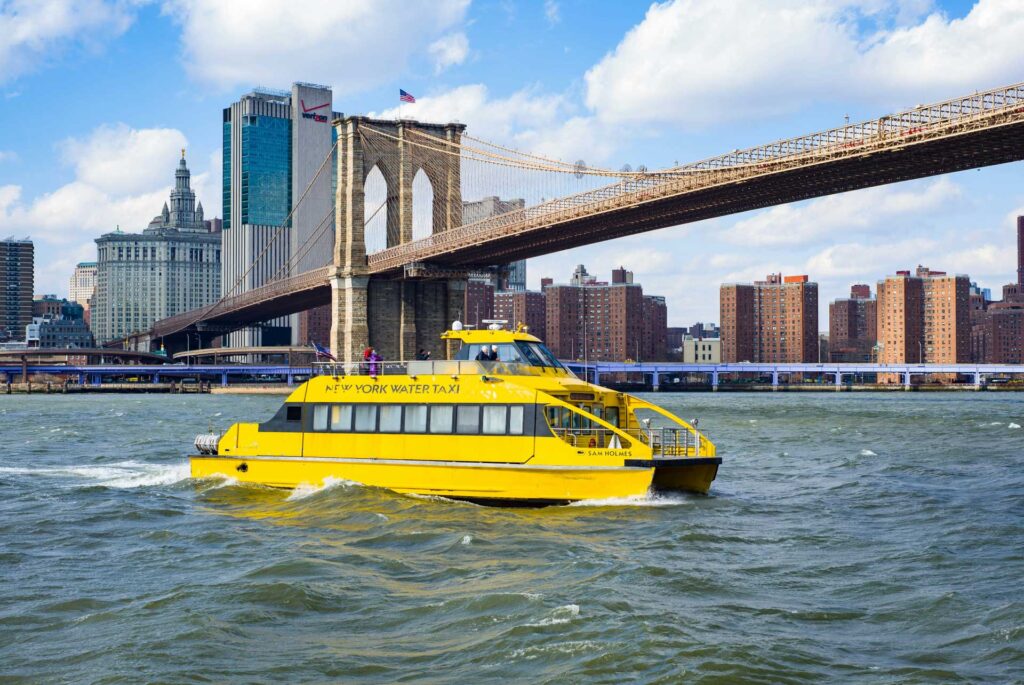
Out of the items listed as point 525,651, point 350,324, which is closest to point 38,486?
point 525,651

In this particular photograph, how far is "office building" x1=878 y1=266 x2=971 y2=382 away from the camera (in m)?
188

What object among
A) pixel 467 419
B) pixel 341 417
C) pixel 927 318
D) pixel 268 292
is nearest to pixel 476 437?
pixel 467 419

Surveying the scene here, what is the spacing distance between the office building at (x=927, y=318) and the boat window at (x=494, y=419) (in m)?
180

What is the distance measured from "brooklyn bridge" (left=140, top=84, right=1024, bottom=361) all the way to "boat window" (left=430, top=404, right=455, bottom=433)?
88.3ft

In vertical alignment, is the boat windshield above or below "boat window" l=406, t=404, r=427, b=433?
above

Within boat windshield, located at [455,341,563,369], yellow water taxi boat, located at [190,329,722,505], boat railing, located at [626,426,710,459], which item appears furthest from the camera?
boat windshield, located at [455,341,563,369]

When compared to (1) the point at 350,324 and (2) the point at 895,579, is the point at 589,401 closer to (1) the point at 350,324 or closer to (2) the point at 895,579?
(2) the point at 895,579

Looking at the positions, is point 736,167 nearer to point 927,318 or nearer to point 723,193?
point 723,193

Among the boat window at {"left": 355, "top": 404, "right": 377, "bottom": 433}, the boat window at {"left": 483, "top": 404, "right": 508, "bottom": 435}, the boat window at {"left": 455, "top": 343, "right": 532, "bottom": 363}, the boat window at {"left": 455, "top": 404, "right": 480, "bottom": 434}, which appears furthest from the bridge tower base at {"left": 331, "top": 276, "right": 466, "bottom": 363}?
the boat window at {"left": 483, "top": 404, "right": 508, "bottom": 435}

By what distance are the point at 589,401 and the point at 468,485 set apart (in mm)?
2811

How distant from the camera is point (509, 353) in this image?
21328 millimetres

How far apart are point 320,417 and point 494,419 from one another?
402 cm

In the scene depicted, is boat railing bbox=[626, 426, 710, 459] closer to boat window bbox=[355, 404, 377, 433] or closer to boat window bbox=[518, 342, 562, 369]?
boat window bbox=[518, 342, 562, 369]

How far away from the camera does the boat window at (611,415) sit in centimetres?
2139
